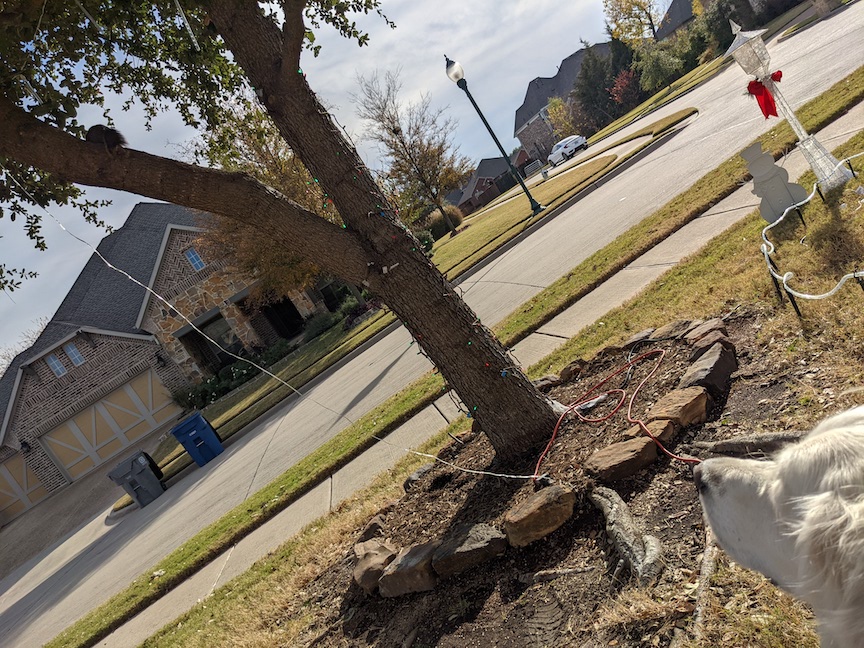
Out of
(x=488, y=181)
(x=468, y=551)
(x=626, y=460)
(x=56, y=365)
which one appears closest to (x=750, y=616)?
(x=626, y=460)

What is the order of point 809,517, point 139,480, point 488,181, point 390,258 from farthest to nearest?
point 488,181 < point 139,480 < point 390,258 < point 809,517

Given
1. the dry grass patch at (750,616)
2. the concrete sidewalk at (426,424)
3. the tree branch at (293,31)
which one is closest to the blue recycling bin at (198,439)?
the concrete sidewalk at (426,424)

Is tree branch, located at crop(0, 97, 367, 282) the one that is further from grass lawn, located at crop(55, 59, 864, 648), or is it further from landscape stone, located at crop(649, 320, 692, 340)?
grass lawn, located at crop(55, 59, 864, 648)

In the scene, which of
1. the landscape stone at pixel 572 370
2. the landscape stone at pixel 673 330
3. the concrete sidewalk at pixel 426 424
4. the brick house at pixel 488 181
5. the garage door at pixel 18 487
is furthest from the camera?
the brick house at pixel 488 181

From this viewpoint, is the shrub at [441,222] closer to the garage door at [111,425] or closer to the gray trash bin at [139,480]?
the garage door at [111,425]

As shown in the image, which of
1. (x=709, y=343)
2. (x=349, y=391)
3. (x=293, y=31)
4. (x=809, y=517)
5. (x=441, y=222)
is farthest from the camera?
(x=441, y=222)

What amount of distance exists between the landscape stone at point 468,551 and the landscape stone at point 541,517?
118 mm

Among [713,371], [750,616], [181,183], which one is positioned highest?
[181,183]

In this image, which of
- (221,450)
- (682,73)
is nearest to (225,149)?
(221,450)

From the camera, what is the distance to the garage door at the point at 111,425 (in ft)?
91.1

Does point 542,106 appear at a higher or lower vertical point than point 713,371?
higher

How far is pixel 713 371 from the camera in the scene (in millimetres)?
3791

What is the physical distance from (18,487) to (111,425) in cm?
550

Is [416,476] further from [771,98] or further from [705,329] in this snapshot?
[771,98]
